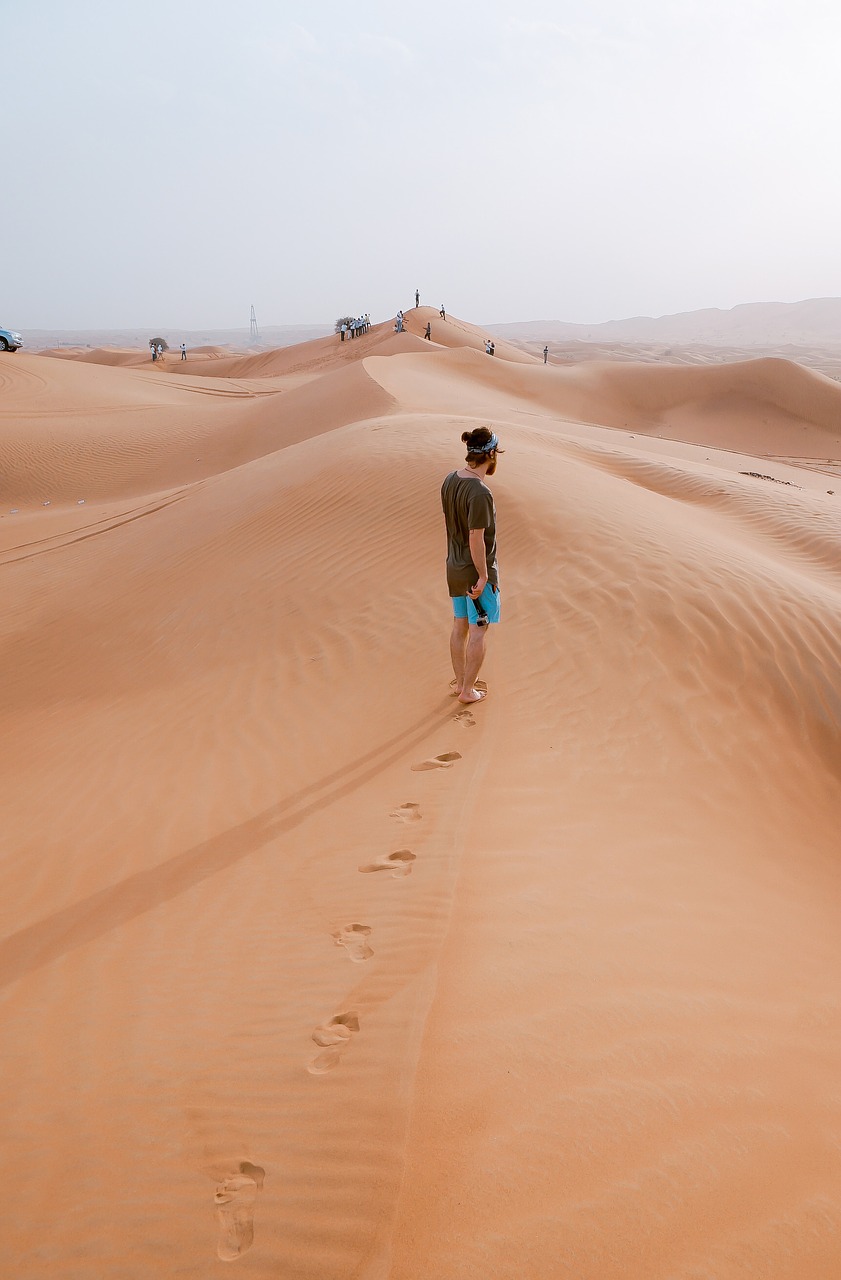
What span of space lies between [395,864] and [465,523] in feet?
6.99

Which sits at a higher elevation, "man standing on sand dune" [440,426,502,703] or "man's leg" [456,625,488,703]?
"man standing on sand dune" [440,426,502,703]

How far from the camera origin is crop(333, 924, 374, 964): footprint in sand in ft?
9.00

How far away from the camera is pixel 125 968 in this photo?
2.97 m

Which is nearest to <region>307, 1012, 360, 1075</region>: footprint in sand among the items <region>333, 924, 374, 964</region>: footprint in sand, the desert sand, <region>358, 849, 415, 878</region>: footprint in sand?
the desert sand

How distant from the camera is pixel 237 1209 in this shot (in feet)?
6.08

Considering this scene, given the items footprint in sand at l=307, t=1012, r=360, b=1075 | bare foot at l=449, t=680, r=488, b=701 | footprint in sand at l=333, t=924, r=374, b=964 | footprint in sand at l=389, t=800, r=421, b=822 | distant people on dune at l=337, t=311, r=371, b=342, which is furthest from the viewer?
distant people on dune at l=337, t=311, r=371, b=342

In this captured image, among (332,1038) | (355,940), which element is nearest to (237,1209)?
(332,1038)

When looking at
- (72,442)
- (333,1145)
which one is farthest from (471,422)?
(72,442)

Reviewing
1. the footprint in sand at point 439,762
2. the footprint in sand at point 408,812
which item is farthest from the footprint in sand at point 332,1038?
the footprint in sand at point 439,762

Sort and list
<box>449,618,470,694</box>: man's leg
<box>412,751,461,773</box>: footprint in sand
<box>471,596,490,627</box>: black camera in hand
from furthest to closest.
A: 1. <box>449,618,470,694</box>: man's leg
2. <box>471,596,490,627</box>: black camera in hand
3. <box>412,751,461,773</box>: footprint in sand

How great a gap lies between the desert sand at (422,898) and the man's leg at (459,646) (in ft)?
0.84

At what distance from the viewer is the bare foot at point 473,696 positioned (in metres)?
5.15

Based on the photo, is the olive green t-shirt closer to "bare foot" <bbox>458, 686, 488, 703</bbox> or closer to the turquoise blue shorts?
the turquoise blue shorts

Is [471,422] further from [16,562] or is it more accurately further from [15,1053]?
[15,1053]
